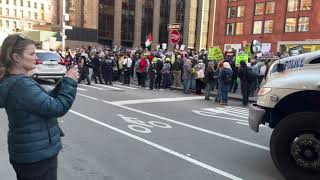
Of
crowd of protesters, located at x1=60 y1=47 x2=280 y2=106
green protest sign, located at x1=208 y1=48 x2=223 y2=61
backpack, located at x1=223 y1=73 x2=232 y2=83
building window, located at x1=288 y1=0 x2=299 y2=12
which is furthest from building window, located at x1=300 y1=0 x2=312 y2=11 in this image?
backpack, located at x1=223 y1=73 x2=232 y2=83

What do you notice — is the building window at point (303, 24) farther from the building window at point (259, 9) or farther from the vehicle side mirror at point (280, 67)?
the vehicle side mirror at point (280, 67)

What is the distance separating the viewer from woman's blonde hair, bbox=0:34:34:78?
2.75 metres

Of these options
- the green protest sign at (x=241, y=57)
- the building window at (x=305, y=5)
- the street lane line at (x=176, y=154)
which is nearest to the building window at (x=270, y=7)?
the building window at (x=305, y=5)

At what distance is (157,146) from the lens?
7.12 meters

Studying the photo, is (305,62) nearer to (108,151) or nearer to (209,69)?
(108,151)

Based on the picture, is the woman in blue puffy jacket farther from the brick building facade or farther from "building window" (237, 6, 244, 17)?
"building window" (237, 6, 244, 17)

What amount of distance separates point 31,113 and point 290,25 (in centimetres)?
7018

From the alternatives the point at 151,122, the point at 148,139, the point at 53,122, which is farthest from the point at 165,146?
the point at 53,122

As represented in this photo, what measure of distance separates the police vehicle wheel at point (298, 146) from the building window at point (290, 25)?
218 feet

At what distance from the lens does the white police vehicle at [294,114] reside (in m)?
5.05

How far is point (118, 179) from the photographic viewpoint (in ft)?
17.3

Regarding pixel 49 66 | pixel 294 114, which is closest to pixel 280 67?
pixel 294 114

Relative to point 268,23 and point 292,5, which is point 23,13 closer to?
point 268,23

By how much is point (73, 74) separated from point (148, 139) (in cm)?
488
